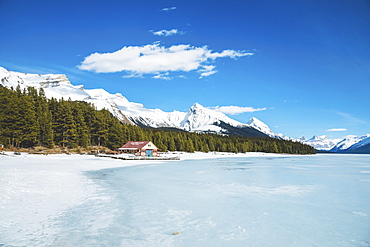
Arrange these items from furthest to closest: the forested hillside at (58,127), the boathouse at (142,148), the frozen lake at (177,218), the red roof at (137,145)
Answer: the red roof at (137,145), the boathouse at (142,148), the forested hillside at (58,127), the frozen lake at (177,218)

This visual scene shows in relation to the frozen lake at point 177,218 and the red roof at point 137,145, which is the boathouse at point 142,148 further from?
the frozen lake at point 177,218

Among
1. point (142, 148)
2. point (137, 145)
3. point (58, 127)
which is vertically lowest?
point (142, 148)

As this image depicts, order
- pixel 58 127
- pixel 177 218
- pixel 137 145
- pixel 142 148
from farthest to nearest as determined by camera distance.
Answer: pixel 58 127 < pixel 137 145 < pixel 142 148 < pixel 177 218

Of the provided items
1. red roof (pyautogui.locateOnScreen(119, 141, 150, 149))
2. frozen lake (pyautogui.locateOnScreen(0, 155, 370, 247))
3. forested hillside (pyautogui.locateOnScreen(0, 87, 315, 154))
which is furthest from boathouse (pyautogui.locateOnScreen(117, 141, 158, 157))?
frozen lake (pyautogui.locateOnScreen(0, 155, 370, 247))

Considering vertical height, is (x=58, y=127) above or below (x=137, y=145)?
above

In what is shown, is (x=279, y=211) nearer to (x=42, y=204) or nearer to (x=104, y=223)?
(x=104, y=223)

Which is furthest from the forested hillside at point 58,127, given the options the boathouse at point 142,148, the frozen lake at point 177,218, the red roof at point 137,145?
the frozen lake at point 177,218

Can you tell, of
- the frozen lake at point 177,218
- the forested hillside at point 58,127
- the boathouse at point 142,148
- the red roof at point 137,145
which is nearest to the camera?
the frozen lake at point 177,218

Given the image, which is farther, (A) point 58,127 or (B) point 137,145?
(A) point 58,127

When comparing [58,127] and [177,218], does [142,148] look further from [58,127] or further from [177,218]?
[177,218]

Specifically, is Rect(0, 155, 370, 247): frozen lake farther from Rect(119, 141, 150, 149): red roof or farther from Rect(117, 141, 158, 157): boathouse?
Rect(119, 141, 150, 149): red roof

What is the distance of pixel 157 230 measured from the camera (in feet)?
30.3

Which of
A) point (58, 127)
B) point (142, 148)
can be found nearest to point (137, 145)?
point (142, 148)

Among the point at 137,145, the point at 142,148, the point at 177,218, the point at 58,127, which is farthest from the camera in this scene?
the point at 58,127
